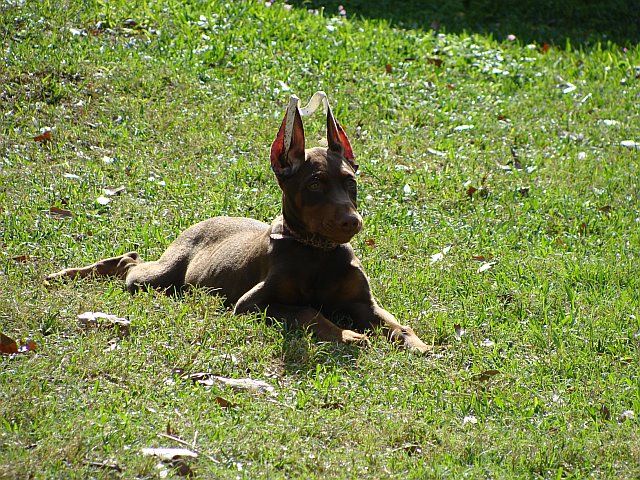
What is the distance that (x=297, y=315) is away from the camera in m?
6.36

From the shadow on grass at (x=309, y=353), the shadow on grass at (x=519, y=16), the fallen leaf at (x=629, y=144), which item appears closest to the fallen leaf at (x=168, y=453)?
the shadow on grass at (x=309, y=353)

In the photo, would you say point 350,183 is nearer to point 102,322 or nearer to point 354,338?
point 354,338

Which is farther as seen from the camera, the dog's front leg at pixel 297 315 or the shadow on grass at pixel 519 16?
the shadow on grass at pixel 519 16

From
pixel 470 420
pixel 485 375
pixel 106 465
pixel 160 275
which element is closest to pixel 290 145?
pixel 160 275

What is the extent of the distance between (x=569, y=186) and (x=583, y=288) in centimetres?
247

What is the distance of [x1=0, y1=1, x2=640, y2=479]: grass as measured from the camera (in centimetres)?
491

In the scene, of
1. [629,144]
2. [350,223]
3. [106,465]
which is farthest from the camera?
[629,144]

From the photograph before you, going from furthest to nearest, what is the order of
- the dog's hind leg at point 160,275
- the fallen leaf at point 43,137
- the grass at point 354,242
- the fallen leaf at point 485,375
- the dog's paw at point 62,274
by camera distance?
the fallen leaf at point 43,137, the dog's hind leg at point 160,275, the dog's paw at point 62,274, the fallen leaf at point 485,375, the grass at point 354,242

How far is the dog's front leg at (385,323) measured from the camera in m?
6.20

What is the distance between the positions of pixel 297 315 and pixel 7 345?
5.44 feet

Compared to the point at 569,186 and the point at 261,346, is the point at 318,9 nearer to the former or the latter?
the point at 569,186

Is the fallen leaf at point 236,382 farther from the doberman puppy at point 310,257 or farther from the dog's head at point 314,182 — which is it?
the dog's head at point 314,182

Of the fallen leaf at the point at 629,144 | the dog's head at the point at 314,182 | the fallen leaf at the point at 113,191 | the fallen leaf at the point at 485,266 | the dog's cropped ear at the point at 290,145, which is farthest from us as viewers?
the fallen leaf at the point at 629,144

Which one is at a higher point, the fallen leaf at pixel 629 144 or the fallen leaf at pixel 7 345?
the fallen leaf at pixel 629 144
